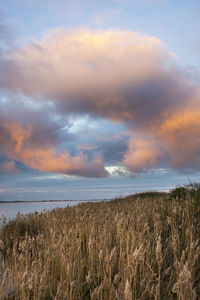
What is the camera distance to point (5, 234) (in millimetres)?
8859

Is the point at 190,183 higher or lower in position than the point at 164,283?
higher

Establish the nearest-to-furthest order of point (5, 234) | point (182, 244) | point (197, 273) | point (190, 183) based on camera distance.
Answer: point (197, 273) < point (182, 244) < point (5, 234) < point (190, 183)

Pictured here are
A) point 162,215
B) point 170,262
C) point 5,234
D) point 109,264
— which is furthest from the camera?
point 5,234

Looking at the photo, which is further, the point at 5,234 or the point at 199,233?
the point at 5,234

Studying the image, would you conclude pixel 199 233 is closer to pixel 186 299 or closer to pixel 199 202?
pixel 199 202

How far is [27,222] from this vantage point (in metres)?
9.38

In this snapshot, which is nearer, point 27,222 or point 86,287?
point 86,287

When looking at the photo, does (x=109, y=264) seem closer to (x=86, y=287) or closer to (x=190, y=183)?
(x=86, y=287)

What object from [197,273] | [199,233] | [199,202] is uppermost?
[199,202]

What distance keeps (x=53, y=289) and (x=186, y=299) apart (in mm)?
2411

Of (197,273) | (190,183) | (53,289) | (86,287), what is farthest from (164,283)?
(190,183)

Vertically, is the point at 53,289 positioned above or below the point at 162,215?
below

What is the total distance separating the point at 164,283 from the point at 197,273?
2.88ft

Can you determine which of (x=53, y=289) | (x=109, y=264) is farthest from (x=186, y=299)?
(x=53, y=289)
